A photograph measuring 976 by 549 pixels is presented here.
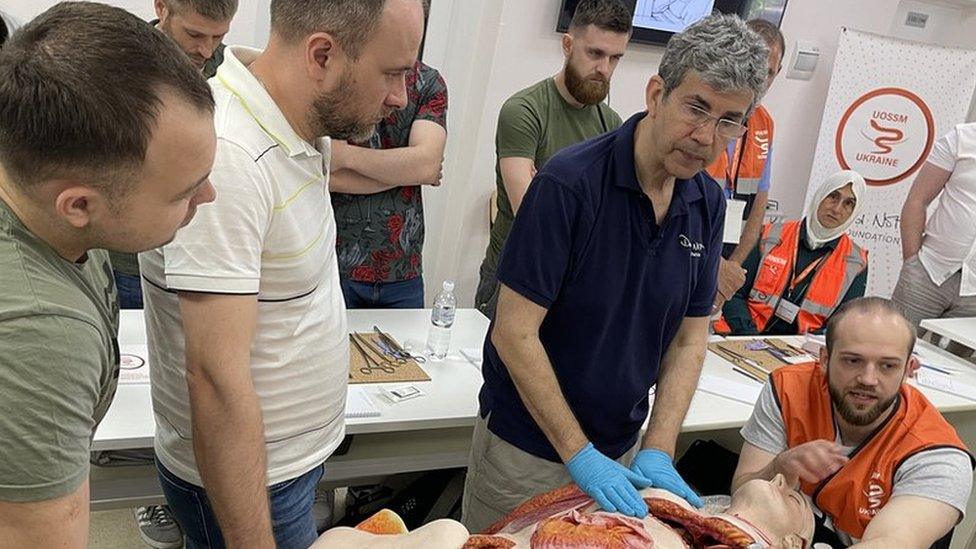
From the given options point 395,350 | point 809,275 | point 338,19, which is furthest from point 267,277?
point 809,275

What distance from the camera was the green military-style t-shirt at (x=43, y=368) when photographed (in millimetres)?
790

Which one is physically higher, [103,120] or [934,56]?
[934,56]

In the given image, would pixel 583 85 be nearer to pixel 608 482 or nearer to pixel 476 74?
pixel 476 74

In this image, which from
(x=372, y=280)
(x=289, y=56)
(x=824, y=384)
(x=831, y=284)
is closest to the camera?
(x=289, y=56)

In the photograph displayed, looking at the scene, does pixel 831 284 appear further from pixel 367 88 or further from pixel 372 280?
pixel 367 88

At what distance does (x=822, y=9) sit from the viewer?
210 inches

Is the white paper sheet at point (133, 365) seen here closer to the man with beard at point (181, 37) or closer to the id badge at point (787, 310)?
the man with beard at point (181, 37)

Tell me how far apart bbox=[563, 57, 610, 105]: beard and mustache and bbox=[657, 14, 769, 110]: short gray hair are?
4.51 ft

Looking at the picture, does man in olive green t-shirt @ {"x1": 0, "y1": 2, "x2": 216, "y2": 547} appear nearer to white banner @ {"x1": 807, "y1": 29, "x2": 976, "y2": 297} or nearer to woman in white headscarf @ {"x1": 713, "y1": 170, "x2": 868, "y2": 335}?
woman in white headscarf @ {"x1": 713, "y1": 170, "x2": 868, "y2": 335}

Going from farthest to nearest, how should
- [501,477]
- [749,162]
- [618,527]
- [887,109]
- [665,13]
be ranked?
[887,109], [665,13], [749,162], [501,477], [618,527]

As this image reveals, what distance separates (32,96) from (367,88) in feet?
1.96

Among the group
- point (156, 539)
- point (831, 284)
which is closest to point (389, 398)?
point (156, 539)

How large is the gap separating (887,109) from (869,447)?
418 centimetres

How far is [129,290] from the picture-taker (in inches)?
96.3
